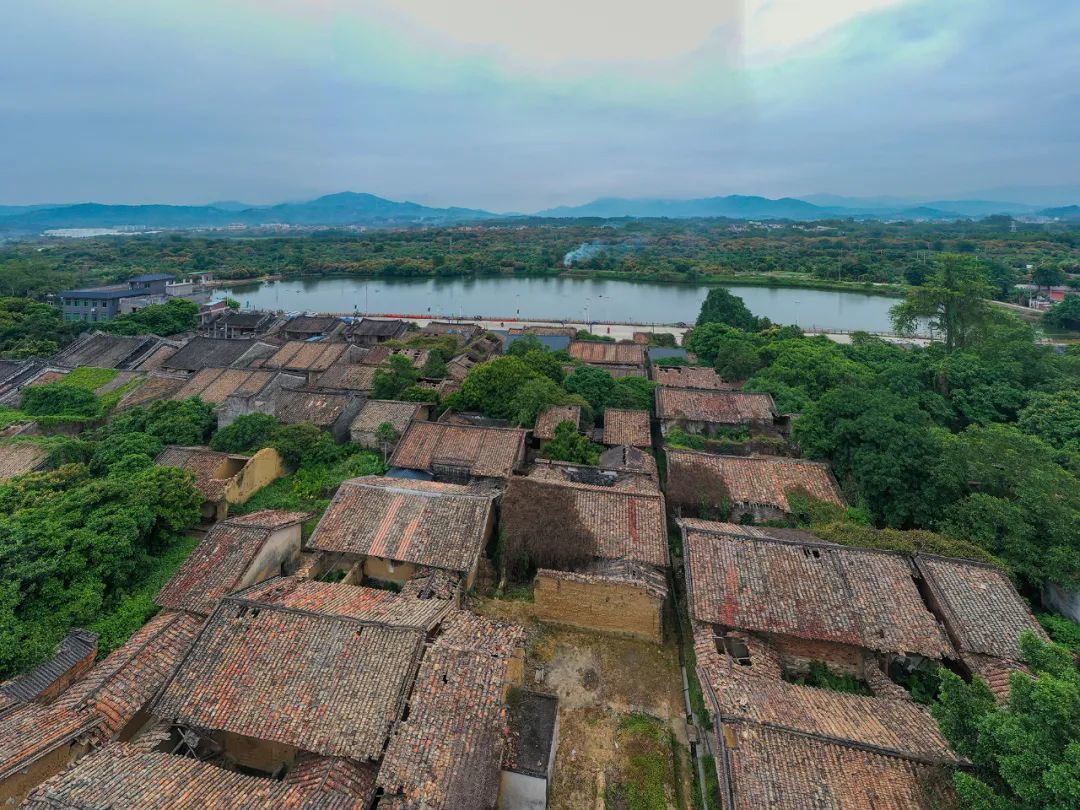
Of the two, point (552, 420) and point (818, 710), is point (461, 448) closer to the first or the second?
point (552, 420)

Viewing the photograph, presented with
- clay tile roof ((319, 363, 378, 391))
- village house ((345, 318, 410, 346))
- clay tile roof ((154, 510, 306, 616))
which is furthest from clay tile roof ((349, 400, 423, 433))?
village house ((345, 318, 410, 346))

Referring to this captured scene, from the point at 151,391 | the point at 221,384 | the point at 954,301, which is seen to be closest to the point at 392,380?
the point at 221,384

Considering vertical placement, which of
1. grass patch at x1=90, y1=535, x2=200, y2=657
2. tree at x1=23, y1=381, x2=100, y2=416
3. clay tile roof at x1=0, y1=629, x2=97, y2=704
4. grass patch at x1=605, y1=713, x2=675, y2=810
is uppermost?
tree at x1=23, y1=381, x2=100, y2=416

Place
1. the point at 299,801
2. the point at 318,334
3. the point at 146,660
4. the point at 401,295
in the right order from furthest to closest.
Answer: the point at 401,295 → the point at 318,334 → the point at 146,660 → the point at 299,801

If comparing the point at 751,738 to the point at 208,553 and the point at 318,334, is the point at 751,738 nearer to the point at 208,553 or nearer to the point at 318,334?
the point at 208,553

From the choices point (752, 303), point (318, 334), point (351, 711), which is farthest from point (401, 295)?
point (351, 711)

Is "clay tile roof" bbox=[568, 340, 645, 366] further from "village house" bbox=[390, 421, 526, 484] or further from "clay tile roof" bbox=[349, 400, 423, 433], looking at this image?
"village house" bbox=[390, 421, 526, 484]

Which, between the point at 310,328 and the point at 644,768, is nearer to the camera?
the point at 644,768
